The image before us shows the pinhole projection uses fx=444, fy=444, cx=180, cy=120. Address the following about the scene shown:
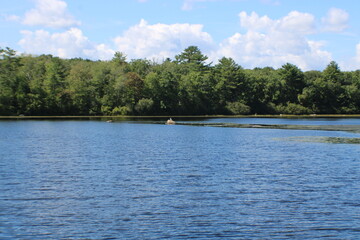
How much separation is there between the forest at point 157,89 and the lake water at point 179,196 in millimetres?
109789

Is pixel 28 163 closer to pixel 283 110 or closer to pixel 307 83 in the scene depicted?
pixel 283 110

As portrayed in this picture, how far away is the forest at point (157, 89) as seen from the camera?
495 feet

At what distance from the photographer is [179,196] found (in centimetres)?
2623

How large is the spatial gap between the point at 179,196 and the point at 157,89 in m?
140

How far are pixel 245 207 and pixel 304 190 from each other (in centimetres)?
601

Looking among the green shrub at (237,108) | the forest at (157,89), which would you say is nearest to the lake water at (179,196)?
the forest at (157,89)

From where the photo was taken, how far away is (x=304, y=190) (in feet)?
91.4

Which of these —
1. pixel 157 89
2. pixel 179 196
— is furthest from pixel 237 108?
pixel 179 196

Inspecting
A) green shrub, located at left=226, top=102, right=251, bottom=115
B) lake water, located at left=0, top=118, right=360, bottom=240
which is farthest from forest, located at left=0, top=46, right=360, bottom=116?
Answer: lake water, located at left=0, top=118, right=360, bottom=240

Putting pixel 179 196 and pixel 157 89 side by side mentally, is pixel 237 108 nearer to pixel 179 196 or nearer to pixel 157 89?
pixel 157 89

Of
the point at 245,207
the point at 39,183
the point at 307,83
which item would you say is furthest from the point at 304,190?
the point at 307,83

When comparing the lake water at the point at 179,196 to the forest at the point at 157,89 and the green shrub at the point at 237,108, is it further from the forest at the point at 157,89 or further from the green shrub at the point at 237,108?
the green shrub at the point at 237,108

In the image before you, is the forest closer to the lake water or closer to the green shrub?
the green shrub

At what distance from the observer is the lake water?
1998 cm
